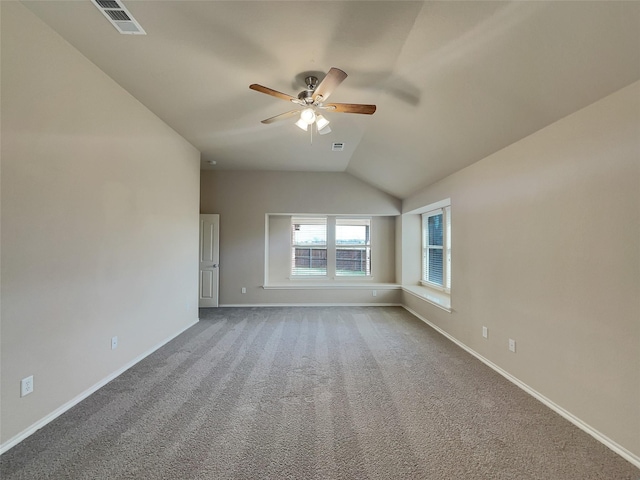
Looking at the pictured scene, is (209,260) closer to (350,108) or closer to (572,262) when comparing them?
(350,108)

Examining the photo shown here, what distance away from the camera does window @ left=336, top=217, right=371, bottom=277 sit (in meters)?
5.99

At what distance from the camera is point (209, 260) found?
532 cm

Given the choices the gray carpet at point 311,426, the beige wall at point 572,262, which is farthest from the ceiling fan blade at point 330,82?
the gray carpet at point 311,426

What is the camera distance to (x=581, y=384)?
1873 millimetres

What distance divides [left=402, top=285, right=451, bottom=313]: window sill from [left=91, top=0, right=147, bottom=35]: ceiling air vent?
14.3 feet

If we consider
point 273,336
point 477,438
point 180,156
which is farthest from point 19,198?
point 477,438

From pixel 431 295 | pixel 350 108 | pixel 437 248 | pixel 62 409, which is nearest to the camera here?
pixel 62 409

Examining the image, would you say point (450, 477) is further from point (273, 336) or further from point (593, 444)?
point (273, 336)

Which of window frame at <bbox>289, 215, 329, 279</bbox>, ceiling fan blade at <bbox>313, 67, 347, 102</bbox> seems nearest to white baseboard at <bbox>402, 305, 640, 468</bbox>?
ceiling fan blade at <bbox>313, 67, 347, 102</bbox>

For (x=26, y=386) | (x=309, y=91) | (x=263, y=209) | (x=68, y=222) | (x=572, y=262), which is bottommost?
(x=26, y=386)

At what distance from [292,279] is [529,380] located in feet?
14.3

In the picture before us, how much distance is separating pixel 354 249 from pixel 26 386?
5.12m

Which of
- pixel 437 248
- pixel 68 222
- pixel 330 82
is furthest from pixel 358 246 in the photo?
pixel 68 222

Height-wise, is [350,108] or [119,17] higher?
[119,17]
